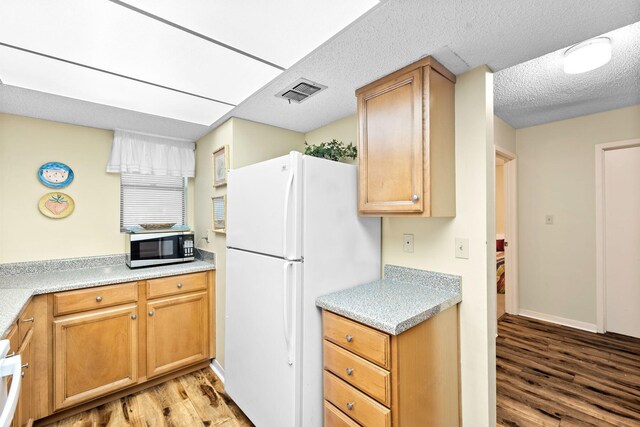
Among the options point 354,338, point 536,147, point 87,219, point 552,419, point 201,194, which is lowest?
point 552,419

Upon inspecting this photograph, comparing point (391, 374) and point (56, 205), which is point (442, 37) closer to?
point (391, 374)

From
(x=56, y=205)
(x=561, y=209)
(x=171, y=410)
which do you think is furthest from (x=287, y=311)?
(x=561, y=209)

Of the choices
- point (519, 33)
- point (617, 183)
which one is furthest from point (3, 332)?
point (617, 183)

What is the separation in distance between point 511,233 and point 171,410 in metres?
3.98

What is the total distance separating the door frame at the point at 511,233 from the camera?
365 centimetres

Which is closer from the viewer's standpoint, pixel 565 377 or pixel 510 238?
pixel 565 377

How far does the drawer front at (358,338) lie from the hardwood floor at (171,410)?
41.3 inches

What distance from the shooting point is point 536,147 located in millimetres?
3514

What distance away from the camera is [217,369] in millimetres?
2588

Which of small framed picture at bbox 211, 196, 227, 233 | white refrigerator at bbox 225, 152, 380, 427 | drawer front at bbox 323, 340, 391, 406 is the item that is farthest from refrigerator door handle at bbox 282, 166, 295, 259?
small framed picture at bbox 211, 196, 227, 233

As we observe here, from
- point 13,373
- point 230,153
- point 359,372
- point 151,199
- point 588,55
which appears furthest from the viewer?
point 151,199

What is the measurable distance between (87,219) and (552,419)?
3.94 metres

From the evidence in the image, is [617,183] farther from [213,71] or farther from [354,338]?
[213,71]

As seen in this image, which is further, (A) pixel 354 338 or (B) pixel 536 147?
(B) pixel 536 147
